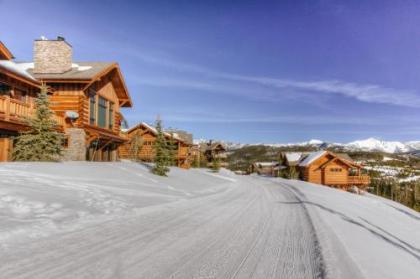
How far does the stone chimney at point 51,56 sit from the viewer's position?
23297 millimetres

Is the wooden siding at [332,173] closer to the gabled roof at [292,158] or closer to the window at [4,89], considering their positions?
the gabled roof at [292,158]

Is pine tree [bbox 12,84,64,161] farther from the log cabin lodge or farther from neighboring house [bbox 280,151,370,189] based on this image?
neighboring house [bbox 280,151,370,189]

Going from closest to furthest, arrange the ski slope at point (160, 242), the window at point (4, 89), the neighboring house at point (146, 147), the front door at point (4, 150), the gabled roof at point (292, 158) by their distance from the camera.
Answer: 1. the ski slope at point (160, 242)
2. the front door at point (4, 150)
3. the window at point (4, 89)
4. the neighboring house at point (146, 147)
5. the gabled roof at point (292, 158)

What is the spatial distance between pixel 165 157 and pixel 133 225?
14053 mm

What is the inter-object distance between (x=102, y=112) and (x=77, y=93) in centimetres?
400

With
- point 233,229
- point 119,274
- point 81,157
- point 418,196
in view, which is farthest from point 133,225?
point 418,196

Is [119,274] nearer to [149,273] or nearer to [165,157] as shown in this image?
[149,273]

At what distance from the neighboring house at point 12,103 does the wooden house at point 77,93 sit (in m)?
1.29

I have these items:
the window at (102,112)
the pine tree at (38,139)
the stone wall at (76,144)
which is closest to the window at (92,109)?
the window at (102,112)

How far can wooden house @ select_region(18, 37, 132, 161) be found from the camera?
21.8 metres

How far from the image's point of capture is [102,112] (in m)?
26.2

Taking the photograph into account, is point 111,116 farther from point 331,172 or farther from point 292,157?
point 292,157

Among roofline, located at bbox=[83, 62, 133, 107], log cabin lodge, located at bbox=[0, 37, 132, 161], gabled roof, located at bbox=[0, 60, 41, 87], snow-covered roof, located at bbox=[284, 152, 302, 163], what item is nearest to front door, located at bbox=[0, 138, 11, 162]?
log cabin lodge, located at bbox=[0, 37, 132, 161]

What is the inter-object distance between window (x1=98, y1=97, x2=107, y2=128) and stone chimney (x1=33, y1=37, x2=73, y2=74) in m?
3.56
